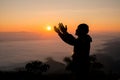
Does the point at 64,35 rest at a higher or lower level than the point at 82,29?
lower

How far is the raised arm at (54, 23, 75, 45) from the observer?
6316mm

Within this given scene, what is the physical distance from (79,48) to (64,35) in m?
0.53

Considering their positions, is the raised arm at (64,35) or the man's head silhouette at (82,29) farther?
the man's head silhouette at (82,29)

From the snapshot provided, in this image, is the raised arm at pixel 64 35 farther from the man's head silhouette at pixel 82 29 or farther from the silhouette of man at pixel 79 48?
the man's head silhouette at pixel 82 29

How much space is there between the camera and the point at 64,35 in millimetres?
6328

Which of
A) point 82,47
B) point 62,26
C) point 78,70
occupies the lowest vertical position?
point 78,70

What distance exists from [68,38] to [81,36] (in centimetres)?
43

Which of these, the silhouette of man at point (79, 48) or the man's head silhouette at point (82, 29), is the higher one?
the man's head silhouette at point (82, 29)

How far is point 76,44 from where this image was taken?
641 centimetres

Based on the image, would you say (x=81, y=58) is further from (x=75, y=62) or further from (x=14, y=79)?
(x=14, y=79)

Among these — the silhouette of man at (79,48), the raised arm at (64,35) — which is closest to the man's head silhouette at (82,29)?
the silhouette of man at (79,48)

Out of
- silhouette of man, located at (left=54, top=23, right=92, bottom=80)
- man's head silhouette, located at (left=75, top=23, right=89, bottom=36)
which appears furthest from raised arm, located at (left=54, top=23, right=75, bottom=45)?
man's head silhouette, located at (left=75, top=23, right=89, bottom=36)

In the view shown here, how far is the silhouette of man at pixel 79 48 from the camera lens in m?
6.36

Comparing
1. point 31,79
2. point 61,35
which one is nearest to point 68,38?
point 61,35
